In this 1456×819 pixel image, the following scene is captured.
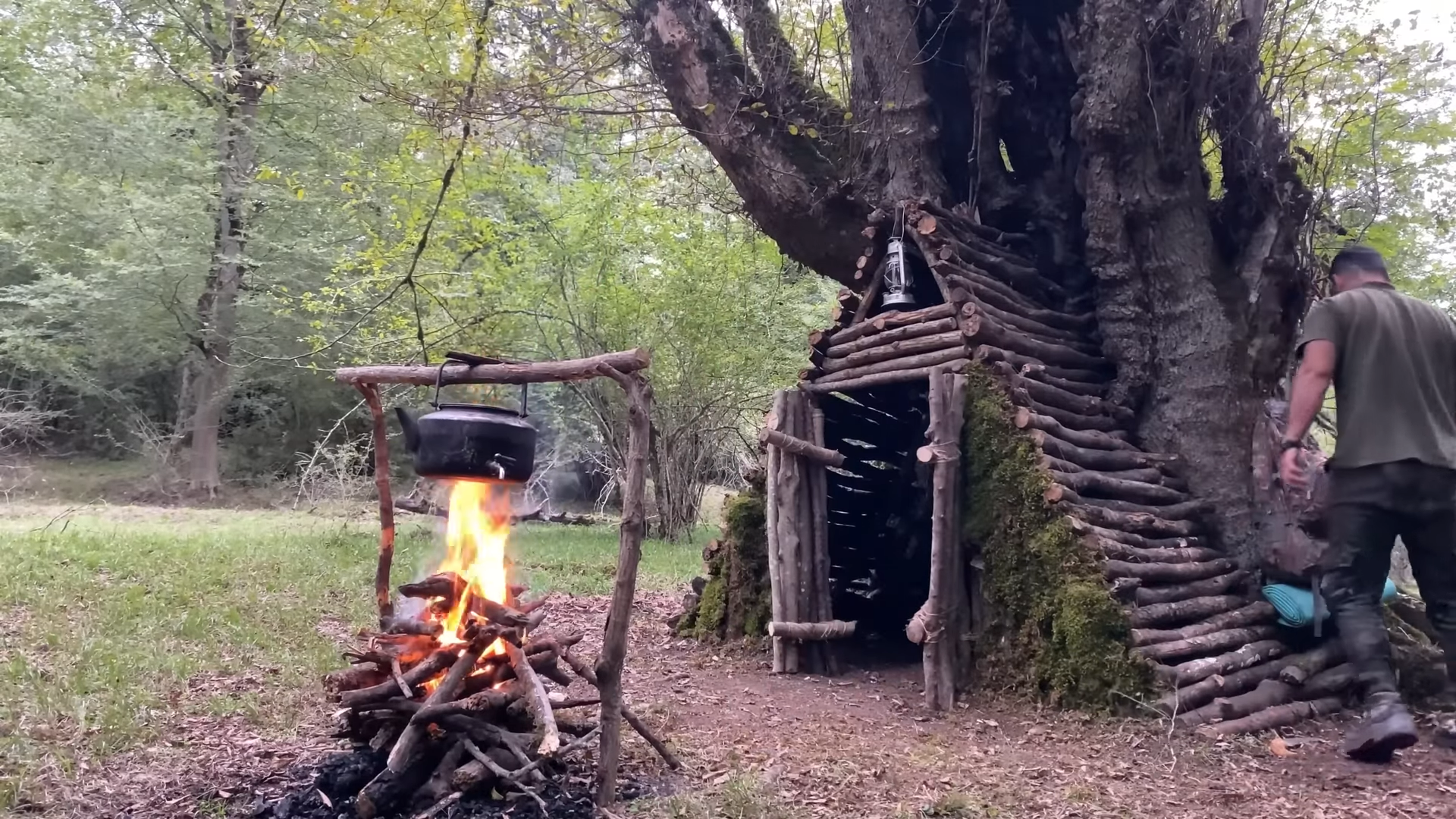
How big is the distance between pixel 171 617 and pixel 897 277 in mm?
5499

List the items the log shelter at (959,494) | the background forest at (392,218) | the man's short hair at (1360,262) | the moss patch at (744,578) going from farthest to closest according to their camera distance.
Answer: the background forest at (392,218), the moss patch at (744,578), the log shelter at (959,494), the man's short hair at (1360,262)

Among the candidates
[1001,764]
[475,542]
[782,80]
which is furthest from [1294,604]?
[782,80]

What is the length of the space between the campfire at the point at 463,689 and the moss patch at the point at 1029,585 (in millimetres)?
2388

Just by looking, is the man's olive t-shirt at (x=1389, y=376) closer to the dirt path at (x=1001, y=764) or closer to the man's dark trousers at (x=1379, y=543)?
the man's dark trousers at (x=1379, y=543)

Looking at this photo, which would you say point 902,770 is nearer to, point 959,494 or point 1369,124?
point 959,494

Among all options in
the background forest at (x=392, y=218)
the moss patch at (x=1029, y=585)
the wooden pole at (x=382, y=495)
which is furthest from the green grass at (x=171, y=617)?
the moss patch at (x=1029, y=585)

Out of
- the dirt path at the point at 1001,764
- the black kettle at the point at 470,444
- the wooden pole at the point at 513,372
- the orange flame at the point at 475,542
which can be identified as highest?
the wooden pole at the point at 513,372

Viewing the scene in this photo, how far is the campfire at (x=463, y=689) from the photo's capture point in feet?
11.3

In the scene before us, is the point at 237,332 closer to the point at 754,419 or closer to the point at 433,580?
the point at 754,419

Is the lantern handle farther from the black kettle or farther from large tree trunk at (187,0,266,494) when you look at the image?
large tree trunk at (187,0,266,494)

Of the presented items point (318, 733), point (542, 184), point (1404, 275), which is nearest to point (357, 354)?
point (542, 184)

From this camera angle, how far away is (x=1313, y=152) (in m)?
6.56

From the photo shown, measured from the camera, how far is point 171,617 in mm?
6656

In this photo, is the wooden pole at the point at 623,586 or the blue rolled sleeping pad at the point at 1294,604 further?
the blue rolled sleeping pad at the point at 1294,604
